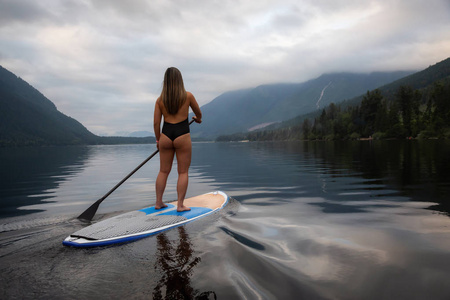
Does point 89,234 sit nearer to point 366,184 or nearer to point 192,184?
point 192,184

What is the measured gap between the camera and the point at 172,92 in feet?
20.2

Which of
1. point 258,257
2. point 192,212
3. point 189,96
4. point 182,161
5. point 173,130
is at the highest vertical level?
point 189,96

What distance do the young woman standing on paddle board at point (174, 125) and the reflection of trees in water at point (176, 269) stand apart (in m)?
1.77

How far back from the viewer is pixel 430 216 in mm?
5887

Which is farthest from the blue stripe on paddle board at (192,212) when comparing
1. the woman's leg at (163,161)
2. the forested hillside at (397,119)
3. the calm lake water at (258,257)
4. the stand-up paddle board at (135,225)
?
the forested hillside at (397,119)

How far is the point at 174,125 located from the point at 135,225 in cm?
251

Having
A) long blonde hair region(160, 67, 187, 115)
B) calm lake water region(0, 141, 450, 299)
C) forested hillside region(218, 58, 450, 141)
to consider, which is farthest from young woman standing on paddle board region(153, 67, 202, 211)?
forested hillside region(218, 58, 450, 141)

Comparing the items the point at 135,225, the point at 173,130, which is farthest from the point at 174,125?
the point at 135,225

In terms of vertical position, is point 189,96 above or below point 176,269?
above

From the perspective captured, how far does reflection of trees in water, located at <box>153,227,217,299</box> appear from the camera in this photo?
286cm

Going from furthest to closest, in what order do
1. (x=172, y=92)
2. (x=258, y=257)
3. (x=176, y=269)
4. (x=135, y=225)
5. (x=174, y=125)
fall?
(x=174, y=125)
(x=172, y=92)
(x=135, y=225)
(x=258, y=257)
(x=176, y=269)

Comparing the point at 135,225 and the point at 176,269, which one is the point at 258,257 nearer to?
the point at 176,269

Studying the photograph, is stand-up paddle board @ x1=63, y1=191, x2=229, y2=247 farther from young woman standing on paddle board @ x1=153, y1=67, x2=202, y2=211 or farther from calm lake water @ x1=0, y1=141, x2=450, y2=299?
young woman standing on paddle board @ x1=153, y1=67, x2=202, y2=211

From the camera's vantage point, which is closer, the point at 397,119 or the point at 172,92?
the point at 172,92
